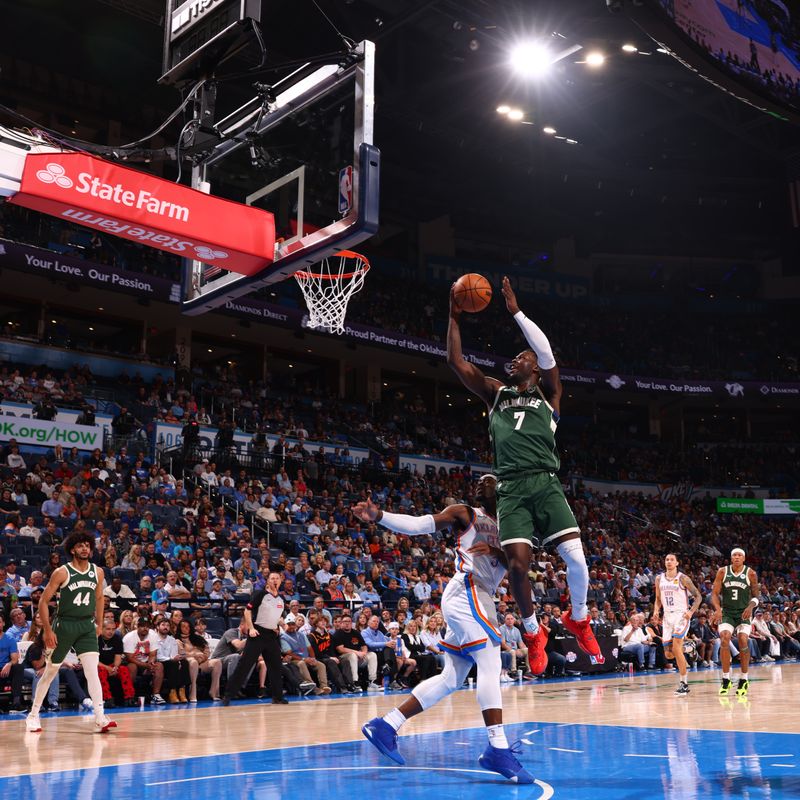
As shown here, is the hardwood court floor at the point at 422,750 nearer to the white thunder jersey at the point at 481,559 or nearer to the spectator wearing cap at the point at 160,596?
the white thunder jersey at the point at 481,559

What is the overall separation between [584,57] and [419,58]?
4.59 m

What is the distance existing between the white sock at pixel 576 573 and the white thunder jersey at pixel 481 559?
1.89 ft

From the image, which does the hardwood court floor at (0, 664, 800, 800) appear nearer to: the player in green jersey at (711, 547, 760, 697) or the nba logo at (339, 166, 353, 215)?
the player in green jersey at (711, 547, 760, 697)

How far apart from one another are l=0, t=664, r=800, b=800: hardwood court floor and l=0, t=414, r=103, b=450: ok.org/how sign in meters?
10.0

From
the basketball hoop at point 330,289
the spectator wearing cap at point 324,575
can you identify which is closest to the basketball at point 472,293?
the basketball hoop at point 330,289

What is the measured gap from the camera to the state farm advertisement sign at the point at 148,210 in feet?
23.9

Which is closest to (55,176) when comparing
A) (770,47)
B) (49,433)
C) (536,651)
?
(536,651)

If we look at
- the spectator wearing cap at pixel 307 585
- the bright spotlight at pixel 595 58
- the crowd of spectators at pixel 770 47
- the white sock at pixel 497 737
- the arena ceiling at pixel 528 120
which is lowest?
the white sock at pixel 497 737

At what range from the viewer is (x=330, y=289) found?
36.8 feet

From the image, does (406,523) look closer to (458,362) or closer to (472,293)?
(458,362)

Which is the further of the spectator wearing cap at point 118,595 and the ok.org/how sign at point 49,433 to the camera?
the ok.org/how sign at point 49,433

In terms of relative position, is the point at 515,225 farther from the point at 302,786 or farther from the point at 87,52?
the point at 302,786

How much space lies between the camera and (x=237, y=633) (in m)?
12.7

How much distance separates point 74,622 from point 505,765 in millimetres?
4785
